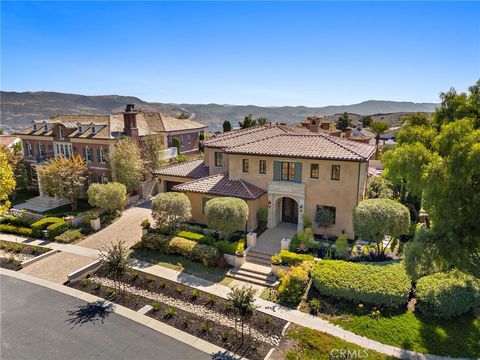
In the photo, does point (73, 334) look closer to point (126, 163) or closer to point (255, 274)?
point (255, 274)

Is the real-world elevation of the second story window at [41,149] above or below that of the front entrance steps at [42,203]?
above

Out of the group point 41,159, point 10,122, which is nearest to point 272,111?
→ point 10,122

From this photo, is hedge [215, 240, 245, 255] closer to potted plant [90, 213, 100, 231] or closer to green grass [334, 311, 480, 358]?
green grass [334, 311, 480, 358]

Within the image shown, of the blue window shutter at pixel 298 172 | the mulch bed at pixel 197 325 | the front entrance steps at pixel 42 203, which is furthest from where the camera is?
the front entrance steps at pixel 42 203

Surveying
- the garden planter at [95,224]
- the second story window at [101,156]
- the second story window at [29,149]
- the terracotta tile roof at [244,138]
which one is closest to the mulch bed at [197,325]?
the garden planter at [95,224]

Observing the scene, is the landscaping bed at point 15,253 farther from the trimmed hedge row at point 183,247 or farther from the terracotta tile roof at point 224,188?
the terracotta tile roof at point 224,188

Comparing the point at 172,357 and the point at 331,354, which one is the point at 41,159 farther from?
the point at 331,354
